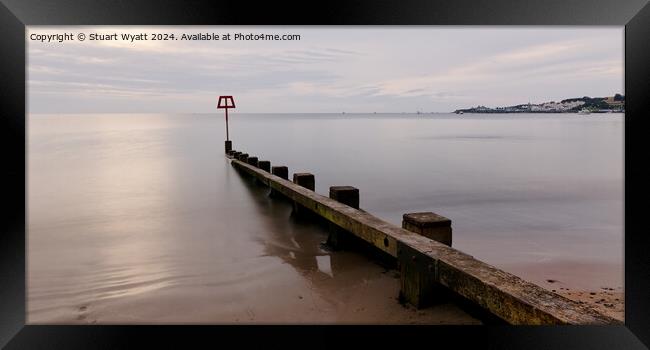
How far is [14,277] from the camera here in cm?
309

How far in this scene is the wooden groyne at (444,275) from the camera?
7.43 ft

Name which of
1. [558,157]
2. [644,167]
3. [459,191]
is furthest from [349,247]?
[558,157]

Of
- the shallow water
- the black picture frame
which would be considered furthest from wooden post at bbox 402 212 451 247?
the black picture frame

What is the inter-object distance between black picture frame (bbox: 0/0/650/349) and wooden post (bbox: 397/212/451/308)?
0.92 feet

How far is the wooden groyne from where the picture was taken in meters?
2.27

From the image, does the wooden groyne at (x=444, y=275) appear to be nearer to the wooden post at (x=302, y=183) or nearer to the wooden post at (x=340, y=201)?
the wooden post at (x=340, y=201)

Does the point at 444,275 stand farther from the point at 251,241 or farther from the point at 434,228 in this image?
the point at 251,241

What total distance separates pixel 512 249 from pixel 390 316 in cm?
394

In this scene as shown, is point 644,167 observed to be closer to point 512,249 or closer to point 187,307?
point 187,307

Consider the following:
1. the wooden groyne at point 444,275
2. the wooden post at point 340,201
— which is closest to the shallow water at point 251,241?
the wooden post at point 340,201

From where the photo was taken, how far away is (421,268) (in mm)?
3188

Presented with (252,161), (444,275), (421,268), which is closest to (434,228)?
(421,268)

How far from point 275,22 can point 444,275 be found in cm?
205

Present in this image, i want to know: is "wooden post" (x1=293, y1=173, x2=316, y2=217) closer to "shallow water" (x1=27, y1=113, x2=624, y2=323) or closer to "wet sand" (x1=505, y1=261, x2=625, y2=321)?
"shallow water" (x1=27, y1=113, x2=624, y2=323)
